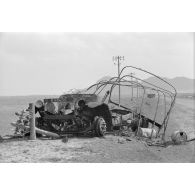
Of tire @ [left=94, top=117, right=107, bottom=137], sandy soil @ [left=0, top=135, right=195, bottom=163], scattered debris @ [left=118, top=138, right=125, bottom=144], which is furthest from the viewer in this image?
tire @ [left=94, top=117, right=107, bottom=137]

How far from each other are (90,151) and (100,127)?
6.93ft

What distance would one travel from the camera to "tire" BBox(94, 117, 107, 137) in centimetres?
1222

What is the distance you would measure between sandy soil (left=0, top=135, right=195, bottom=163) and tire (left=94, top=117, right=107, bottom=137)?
0.66 ft

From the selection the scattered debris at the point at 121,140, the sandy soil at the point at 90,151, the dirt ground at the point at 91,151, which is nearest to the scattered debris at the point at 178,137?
the dirt ground at the point at 91,151

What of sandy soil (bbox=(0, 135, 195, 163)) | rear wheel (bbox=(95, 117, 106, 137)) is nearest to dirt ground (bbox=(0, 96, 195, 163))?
sandy soil (bbox=(0, 135, 195, 163))

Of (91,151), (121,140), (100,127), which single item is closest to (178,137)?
(121,140)

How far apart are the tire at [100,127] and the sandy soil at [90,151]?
0.66ft

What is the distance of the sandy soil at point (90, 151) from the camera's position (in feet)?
30.7

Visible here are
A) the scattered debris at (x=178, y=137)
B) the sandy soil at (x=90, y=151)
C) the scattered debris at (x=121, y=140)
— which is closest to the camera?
the sandy soil at (x=90, y=151)

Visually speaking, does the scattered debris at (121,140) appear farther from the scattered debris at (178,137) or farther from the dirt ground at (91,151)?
the scattered debris at (178,137)

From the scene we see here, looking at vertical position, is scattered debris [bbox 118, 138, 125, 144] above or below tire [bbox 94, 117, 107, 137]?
below

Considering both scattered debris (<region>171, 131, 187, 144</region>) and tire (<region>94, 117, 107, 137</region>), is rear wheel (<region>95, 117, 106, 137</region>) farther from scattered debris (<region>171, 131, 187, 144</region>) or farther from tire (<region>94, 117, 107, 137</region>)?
scattered debris (<region>171, 131, 187, 144</region>)

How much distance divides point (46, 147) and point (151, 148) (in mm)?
3479

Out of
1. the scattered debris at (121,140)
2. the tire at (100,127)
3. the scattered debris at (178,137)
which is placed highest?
the tire at (100,127)
